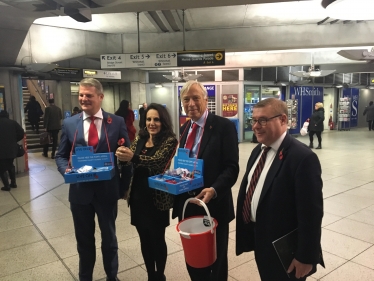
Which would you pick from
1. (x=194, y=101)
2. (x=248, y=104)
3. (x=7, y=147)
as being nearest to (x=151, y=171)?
(x=194, y=101)

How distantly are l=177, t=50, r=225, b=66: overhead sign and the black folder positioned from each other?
6457mm

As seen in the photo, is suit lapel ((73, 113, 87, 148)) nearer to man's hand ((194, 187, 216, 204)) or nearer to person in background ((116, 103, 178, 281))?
person in background ((116, 103, 178, 281))

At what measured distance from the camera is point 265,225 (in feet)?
5.46

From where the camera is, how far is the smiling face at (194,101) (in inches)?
80.1

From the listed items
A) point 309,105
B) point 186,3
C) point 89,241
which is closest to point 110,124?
point 89,241

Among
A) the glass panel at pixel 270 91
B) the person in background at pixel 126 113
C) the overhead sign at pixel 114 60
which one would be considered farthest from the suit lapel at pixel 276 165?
the glass panel at pixel 270 91

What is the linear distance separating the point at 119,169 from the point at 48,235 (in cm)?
206

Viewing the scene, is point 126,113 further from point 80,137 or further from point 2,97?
point 80,137

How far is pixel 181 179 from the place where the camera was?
1.93m

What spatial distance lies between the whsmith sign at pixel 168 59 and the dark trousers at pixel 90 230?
575cm

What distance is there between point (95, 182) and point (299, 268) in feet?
5.06

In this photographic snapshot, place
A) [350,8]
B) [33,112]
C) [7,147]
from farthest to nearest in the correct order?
[33,112], [7,147], [350,8]

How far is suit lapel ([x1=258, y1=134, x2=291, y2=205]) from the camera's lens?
1608mm

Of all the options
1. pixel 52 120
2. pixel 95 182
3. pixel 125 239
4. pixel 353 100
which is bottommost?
pixel 125 239
